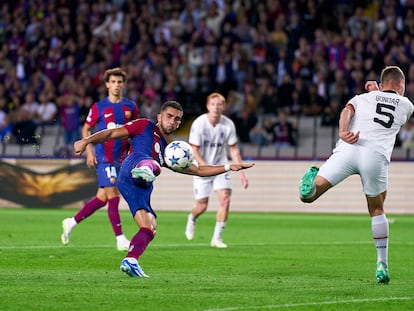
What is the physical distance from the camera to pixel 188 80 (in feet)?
97.0

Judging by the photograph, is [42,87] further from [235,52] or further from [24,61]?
[235,52]

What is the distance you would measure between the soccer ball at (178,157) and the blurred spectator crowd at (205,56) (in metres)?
16.3

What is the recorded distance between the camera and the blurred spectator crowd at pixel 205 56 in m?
27.9

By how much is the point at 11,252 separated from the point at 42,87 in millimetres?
17605

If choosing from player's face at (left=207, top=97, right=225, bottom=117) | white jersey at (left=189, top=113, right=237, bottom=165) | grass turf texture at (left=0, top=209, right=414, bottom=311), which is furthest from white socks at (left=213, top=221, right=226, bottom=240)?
player's face at (left=207, top=97, right=225, bottom=117)

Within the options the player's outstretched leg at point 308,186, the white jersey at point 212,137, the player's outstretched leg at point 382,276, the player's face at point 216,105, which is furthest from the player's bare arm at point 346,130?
the white jersey at point 212,137

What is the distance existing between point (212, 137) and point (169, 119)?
599 centimetres

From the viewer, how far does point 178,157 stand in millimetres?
10969

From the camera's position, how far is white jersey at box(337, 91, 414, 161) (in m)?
11.1

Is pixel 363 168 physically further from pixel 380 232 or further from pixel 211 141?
pixel 211 141

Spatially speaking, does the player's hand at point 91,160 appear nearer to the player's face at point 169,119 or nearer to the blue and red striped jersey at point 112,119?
the blue and red striped jersey at point 112,119

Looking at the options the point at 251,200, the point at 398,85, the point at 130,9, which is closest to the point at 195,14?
the point at 130,9

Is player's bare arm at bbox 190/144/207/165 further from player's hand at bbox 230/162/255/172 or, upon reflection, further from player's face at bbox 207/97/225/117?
player's hand at bbox 230/162/255/172

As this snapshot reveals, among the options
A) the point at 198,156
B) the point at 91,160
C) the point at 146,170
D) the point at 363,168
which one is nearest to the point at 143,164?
the point at 146,170
